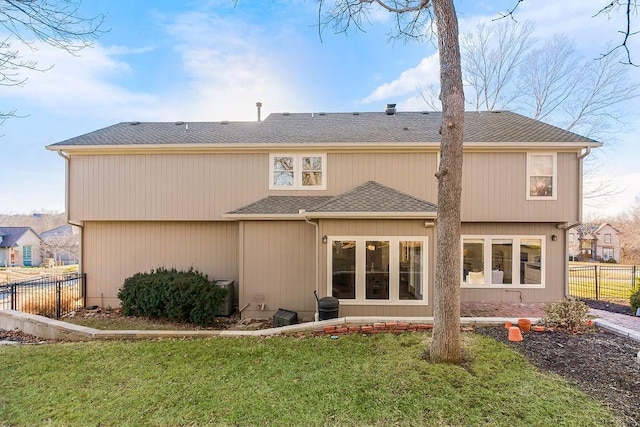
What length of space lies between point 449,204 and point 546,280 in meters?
6.85

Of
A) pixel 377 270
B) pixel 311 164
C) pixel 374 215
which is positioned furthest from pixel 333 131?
pixel 377 270

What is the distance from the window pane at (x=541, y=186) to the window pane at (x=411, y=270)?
4.57 metres

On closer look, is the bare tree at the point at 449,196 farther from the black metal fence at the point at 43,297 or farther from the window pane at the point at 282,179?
the black metal fence at the point at 43,297

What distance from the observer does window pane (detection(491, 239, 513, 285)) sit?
862 centimetres

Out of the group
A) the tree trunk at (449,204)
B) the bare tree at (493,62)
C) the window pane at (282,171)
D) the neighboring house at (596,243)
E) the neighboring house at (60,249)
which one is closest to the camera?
the tree trunk at (449,204)

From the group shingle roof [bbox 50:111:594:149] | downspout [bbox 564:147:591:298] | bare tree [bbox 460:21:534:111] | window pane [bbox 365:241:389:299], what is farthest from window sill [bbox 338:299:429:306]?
bare tree [bbox 460:21:534:111]

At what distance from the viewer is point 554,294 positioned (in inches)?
337

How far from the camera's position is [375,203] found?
708cm

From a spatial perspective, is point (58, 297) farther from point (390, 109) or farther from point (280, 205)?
point (390, 109)

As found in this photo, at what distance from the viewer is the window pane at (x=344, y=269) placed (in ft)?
22.5

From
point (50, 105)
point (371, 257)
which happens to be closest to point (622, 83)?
point (371, 257)

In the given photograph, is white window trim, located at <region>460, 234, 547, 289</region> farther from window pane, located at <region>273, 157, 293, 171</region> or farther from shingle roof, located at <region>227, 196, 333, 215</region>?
window pane, located at <region>273, 157, 293, 171</region>

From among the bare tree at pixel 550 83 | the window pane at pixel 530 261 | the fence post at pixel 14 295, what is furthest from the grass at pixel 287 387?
the bare tree at pixel 550 83

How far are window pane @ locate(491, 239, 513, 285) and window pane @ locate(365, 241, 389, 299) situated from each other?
13.4 feet
